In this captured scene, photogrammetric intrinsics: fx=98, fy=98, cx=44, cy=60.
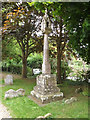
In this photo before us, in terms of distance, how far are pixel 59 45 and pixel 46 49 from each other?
3629 millimetres

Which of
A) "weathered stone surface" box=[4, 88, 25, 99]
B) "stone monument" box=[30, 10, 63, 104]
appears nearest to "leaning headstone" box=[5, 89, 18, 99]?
"weathered stone surface" box=[4, 88, 25, 99]

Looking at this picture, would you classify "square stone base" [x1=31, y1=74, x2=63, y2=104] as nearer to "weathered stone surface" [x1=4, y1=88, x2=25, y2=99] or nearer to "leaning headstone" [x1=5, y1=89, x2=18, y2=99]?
"weathered stone surface" [x1=4, y1=88, x2=25, y2=99]

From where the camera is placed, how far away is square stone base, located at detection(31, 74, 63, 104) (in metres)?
5.45

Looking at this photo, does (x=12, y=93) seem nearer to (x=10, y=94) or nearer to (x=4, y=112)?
(x=10, y=94)

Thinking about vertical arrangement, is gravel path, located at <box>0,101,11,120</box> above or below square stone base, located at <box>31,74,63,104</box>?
below

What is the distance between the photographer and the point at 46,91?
5.64m

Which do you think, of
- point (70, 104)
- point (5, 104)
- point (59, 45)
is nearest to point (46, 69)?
point (70, 104)

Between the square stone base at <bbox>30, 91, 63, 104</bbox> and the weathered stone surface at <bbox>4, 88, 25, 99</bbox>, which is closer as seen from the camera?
Answer: the square stone base at <bbox>30, 91, 63, 104</bbox>

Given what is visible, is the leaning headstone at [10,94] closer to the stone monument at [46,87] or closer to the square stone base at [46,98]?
the stone monument at [46,87]

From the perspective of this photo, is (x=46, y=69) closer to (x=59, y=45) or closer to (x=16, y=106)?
(x=16, y=106)

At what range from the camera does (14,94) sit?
6.07m

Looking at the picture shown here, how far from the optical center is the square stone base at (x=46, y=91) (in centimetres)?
545

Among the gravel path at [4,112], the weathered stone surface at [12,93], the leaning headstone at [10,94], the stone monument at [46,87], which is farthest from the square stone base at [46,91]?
the gravel path at [4,112]

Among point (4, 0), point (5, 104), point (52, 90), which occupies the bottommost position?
point (5, 104)
